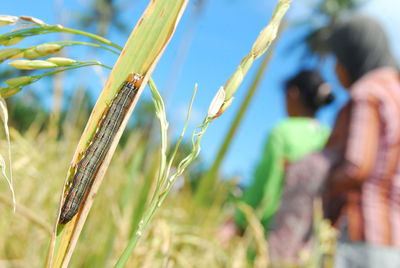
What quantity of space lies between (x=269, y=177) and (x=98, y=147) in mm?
1856

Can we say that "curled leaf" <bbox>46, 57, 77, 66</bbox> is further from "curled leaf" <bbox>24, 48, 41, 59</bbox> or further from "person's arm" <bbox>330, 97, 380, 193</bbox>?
"person's arm" <bbox>330, 97, 380, 193</bbox>

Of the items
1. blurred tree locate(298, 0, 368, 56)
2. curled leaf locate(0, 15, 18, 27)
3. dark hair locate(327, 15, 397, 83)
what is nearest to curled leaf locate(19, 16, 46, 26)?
curled leaf locate(0, 15, 18, 27)

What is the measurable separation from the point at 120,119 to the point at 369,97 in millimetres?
1337

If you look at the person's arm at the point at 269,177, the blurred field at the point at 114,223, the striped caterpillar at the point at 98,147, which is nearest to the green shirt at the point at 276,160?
the person's arm at the point at 269,177

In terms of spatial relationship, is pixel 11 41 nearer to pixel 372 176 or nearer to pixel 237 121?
pixel 237 121

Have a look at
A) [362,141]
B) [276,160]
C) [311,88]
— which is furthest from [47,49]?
[311,88]

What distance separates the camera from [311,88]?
2662 millimetres

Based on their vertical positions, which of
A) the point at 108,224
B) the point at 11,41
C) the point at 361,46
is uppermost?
the point at 361,46

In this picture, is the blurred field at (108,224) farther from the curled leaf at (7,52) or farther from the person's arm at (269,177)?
the person's arm at (269,177)

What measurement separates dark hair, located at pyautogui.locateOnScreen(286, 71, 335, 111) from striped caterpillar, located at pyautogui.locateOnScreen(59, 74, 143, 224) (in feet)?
8.11

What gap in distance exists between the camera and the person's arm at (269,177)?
2039mm

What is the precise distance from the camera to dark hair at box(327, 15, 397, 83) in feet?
5.63

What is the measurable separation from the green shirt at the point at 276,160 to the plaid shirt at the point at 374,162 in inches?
19.4

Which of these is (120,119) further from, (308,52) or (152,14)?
(308,52)
